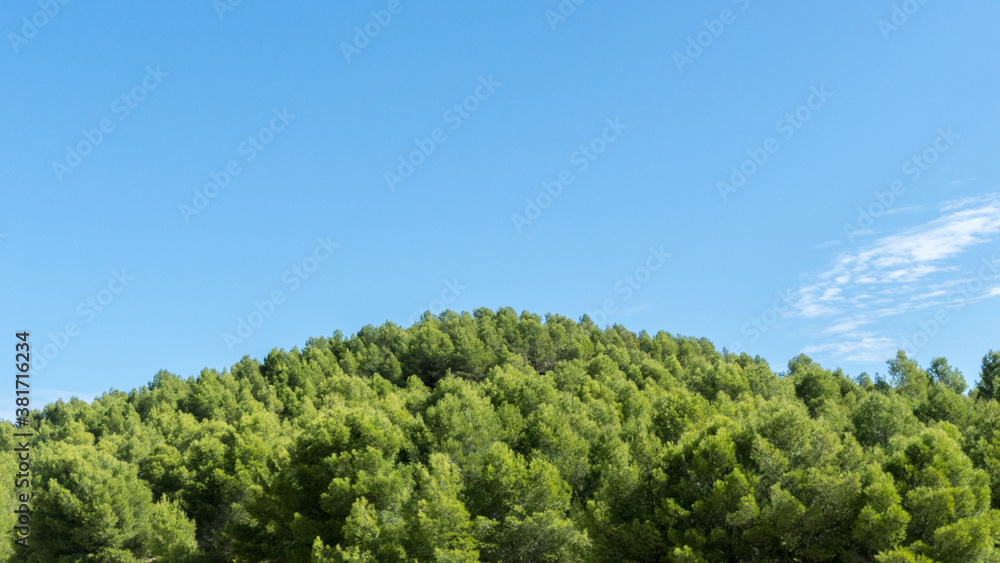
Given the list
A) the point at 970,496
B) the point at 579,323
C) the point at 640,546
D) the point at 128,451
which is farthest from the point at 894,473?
the point at 579,323

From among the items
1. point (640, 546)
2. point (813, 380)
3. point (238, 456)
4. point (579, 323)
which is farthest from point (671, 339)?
point (640, 546)

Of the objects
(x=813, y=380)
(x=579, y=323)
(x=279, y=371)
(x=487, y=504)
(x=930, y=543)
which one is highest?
(x=579, y=323)

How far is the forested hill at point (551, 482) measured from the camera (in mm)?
32562

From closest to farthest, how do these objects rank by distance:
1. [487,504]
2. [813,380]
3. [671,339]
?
[487,504], [813,380], [671,339]

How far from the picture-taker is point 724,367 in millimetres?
76312

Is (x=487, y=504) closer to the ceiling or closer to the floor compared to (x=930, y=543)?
closer to the ceiling

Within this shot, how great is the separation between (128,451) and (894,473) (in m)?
72.8

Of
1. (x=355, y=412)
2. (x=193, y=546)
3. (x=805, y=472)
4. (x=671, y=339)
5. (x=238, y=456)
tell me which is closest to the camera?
(x=805, y=472)

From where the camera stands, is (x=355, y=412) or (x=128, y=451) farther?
(x=128, y=451)

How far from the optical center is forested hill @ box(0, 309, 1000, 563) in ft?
107

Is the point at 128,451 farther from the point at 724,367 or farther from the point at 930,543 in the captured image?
the point at 930,543

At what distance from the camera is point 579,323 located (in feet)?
465

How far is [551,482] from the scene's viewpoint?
39094 mm

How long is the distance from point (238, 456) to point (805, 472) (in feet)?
150
